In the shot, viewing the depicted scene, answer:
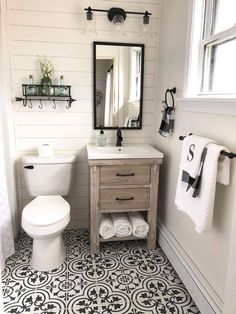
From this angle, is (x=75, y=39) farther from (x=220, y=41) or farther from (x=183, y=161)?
(x=183, y=161)

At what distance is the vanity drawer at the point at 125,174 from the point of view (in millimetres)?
2127

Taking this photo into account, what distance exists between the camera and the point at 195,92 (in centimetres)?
186

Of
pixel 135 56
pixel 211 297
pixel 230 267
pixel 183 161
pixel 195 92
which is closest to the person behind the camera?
pixel 230 267

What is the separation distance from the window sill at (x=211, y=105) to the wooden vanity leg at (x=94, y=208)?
870 mm

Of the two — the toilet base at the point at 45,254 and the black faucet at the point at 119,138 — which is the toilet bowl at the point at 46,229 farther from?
the black faucet at the point at 119,138

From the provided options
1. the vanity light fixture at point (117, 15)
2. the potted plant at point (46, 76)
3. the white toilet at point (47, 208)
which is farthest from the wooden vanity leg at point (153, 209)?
the vanity light fixture at point (117, 15)

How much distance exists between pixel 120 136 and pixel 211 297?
5.05 feet

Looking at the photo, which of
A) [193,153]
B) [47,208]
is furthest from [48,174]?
[193,153]

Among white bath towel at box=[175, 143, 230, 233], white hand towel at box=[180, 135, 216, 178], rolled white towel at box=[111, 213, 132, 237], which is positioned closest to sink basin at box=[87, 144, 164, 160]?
white hand towel at box=[180, 135, 216, 178]

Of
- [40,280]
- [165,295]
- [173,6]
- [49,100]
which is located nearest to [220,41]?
[173,6]

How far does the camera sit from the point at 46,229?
190 cm

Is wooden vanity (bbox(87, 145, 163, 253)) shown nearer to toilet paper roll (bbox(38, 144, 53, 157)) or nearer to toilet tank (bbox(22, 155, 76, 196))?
toilet tank (bbox(22, 155, 76, 196))

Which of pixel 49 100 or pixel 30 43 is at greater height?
pixel 30 43

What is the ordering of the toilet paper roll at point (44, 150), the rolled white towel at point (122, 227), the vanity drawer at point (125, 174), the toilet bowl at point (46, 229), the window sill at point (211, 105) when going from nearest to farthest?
the window sill at point (211, 105), the toilet bowl at point (46, 229), the vanity drawer at point (125, 174), the rolled white towel at point (122, 227), the toilet paper roll at point (44, 150)
